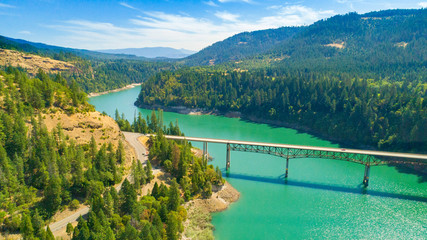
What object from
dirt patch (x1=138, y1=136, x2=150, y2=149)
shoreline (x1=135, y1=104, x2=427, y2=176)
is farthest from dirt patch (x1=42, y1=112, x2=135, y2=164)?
shoreline (x1=135, y1=104, x2=427, y2=176)

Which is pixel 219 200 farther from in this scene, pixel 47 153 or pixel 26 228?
pixel 47 153

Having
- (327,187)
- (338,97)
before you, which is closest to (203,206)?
(327,187)

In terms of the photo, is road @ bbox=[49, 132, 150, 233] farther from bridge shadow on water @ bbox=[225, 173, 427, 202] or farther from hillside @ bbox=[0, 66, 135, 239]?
bridge shadow on water @ bbox=[225, 173, 427, 202]

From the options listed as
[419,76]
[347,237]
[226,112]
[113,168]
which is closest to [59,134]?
[113,168]

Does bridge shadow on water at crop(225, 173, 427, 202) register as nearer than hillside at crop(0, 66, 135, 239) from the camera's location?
No

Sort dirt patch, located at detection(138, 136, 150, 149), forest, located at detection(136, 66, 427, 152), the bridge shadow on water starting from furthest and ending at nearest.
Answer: forest, located at detection(136, 66, 427, 152) → dirt patch, located at detection(138, 136, 150, 149) → the bridge shadow on water

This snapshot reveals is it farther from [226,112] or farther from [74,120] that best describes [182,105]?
[74,120]
